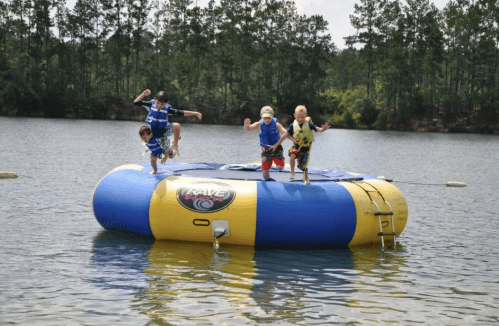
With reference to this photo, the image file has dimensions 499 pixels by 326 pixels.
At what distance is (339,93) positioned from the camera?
3268 inches

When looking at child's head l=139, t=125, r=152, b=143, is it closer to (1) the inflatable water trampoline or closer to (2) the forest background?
(1) the inflatable water trampoline

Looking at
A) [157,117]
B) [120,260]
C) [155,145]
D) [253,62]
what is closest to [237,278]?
[120,260]

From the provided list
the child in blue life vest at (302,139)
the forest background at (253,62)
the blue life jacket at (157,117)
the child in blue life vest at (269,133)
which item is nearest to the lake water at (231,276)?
the child in blue life vest at (302,139)

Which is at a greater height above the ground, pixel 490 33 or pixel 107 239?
pixel 490 33

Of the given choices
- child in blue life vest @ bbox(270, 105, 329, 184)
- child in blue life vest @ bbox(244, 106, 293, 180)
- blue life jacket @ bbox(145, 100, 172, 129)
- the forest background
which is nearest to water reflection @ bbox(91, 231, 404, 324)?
child in blue life vest @ bbox(270, 105, 329, 184)

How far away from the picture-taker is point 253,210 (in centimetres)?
1011

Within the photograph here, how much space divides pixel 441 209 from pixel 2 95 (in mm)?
61692

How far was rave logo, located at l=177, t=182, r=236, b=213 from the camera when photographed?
10.2 metres

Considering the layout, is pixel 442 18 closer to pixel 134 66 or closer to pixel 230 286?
pixel 134 66

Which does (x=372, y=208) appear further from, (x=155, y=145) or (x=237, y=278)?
(x=155, y=145)

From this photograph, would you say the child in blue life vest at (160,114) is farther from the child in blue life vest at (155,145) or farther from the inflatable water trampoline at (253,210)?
the inflatable water trampoline at (253,210)

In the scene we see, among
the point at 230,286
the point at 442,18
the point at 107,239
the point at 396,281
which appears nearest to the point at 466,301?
the point at 396,281

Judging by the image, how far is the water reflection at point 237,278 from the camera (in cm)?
750

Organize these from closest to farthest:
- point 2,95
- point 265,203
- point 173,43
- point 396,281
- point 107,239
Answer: point 396,281 < point 265,203 < point 107,239 < point 2,95 < point 173,43
